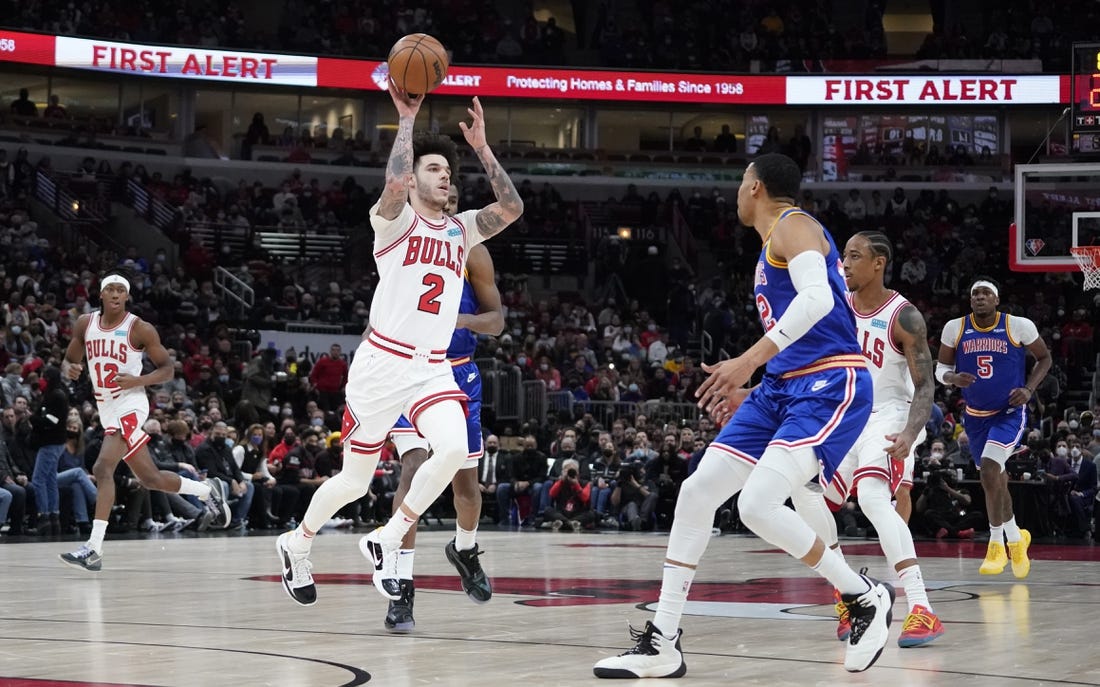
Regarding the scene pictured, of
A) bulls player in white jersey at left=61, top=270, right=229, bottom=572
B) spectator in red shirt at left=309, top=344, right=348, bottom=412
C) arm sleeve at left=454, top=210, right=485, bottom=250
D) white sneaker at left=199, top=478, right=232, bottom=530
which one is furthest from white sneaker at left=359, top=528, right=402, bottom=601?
spectator in red shirt at left=309, top=344, right=348, bottom=412

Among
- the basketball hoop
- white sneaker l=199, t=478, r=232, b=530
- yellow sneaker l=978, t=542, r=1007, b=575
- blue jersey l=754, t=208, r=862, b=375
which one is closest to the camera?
blue jersey l=754, t=208, r=862, b=375

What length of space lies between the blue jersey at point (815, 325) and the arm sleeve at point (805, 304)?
246 mm

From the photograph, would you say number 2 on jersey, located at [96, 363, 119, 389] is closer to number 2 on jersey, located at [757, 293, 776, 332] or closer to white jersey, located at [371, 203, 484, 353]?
white jersey, located at [371, 203, 484, 353]

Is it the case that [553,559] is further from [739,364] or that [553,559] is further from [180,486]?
[739,364]

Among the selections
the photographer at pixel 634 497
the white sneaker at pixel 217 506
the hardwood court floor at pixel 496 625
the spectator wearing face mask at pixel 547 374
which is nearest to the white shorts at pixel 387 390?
the hardwood court floor at pixel 496 625

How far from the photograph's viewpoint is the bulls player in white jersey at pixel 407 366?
6.82 metres

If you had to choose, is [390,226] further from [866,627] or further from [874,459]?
[866,627]

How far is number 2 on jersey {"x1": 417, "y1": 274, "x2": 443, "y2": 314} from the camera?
689 centimetres

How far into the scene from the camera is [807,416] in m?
5.64

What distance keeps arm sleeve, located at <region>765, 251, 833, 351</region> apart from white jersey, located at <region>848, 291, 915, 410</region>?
2524 mm

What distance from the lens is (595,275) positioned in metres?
33.0

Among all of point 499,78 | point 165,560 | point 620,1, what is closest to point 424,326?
point 165,560

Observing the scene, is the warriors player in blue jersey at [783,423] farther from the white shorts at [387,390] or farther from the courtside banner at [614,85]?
the courtside banner at [614,85]

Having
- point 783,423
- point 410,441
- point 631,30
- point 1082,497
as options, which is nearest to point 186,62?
point 631,30
